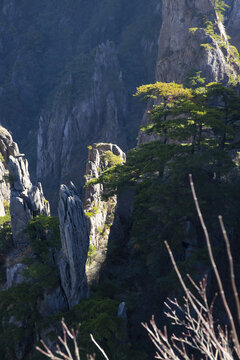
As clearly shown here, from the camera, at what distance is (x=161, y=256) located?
1900 centimetres

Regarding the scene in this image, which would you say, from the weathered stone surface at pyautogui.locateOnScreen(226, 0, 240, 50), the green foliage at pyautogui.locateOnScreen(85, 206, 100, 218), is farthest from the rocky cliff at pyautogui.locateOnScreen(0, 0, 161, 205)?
the green foliage at pyautogui.locateOnScreen(85, 206, 100, 218)

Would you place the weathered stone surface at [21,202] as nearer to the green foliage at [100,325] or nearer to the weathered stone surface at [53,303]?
the weathered stone surface at [53,303]

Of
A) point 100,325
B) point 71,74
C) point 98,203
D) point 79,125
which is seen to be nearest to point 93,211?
point 98,203

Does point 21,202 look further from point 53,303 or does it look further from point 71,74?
point 71,74

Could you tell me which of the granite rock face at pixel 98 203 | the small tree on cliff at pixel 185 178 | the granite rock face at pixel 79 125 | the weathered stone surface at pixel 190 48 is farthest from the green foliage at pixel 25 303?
the granite rock face at pixel 79 125

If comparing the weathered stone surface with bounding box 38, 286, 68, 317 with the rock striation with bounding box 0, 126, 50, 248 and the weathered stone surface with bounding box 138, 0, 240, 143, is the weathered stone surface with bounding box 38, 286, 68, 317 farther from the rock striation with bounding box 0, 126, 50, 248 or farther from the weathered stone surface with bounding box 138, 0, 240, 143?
the weathered stone surface with bounding box 138, 0, 240, 143

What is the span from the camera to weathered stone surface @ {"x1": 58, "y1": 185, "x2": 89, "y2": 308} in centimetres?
1788

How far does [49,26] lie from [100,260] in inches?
3790

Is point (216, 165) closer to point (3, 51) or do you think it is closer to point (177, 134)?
point (177, 134)

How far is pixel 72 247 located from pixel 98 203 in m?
18.2

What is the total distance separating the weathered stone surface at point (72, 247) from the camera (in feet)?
58.6

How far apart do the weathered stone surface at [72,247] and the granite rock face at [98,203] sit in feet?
36.6

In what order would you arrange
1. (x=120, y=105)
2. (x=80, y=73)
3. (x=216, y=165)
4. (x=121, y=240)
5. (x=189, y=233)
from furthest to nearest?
(x=80, y=73) < (x=120, y=105) < (x=121, y=240) < (x=216, y=165) < (x=189, y=233)

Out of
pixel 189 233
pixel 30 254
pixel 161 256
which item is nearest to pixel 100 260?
pixel 30 254
